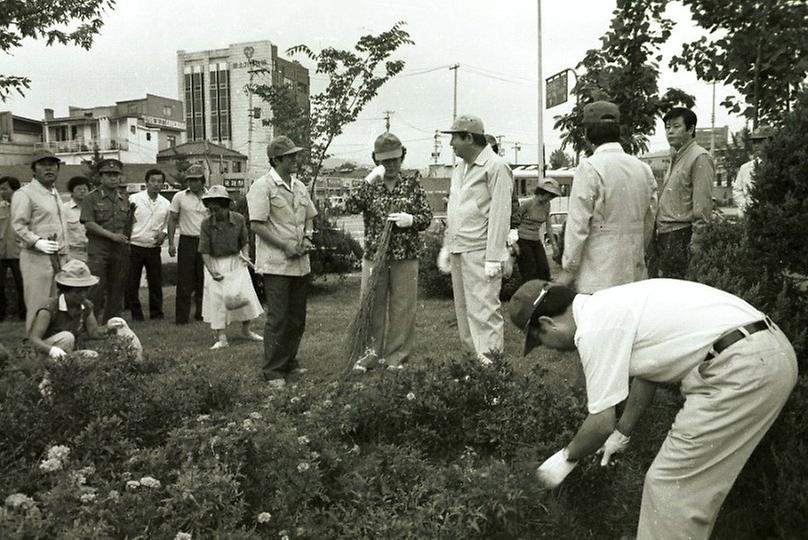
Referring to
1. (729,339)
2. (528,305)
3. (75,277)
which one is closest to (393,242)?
(75,277)

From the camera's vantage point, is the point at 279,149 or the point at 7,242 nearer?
the point at 279,149

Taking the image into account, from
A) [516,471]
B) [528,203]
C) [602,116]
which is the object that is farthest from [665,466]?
[528,203]

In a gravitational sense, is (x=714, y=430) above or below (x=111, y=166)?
below

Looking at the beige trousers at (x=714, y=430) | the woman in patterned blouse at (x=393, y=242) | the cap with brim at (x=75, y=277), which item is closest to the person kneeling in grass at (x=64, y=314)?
the cap with brim at (x=75, y=277)

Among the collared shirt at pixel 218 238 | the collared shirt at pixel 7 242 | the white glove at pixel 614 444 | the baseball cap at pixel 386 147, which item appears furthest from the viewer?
the collared shirt at pixel 7 242

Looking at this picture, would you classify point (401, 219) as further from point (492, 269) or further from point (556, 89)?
point (556, 89)

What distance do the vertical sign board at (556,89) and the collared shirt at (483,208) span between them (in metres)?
10.1

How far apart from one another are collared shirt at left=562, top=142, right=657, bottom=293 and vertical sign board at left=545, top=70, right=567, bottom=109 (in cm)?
1096

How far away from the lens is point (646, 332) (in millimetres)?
2561

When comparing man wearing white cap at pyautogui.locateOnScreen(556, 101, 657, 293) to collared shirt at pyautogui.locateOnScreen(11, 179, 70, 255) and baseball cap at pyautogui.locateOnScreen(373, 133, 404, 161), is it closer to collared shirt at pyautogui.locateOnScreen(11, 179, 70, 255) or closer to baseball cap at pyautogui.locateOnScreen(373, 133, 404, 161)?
baseball cap at pyautogui.locateOnScreen(373, 133, 404, 161)

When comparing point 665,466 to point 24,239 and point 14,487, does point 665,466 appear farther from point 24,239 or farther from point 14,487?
point 24,239

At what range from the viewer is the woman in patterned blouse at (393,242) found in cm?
611

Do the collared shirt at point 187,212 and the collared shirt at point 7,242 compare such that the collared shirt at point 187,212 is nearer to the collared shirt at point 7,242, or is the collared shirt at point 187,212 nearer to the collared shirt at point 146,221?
the collared shirt at point 146,221

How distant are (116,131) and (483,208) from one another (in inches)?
2511
